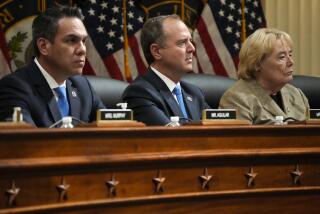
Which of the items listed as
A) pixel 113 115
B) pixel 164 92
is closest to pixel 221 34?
pixel 164 92

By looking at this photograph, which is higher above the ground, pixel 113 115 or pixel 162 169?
pixel 113 115

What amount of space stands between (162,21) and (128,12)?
65.5 inches

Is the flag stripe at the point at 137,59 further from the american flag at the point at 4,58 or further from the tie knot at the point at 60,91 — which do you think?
the tie knot at the point at 60,91

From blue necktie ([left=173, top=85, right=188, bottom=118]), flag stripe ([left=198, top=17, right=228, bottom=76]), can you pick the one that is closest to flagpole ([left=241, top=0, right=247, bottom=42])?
flag stripe ([left=198, top=17, right=228, bottom=76])

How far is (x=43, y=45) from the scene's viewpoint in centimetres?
416

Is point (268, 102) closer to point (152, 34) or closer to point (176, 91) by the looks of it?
point (176, 91)

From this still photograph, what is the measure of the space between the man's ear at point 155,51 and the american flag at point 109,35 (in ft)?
4.96

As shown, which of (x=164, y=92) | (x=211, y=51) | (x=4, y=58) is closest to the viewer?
(x=164, y=92)

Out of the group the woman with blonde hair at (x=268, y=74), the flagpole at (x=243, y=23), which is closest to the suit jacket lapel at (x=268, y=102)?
the woman with blonde hair at (x=268, y=74)

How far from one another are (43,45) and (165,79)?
77 cm

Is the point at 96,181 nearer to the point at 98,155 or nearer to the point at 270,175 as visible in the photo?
the point at 98,155

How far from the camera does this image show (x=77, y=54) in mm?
4113

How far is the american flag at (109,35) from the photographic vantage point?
20.0ft

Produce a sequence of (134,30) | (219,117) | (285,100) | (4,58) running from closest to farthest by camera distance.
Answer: (219,117) < (285,100) < (4,58) < (134,30)
